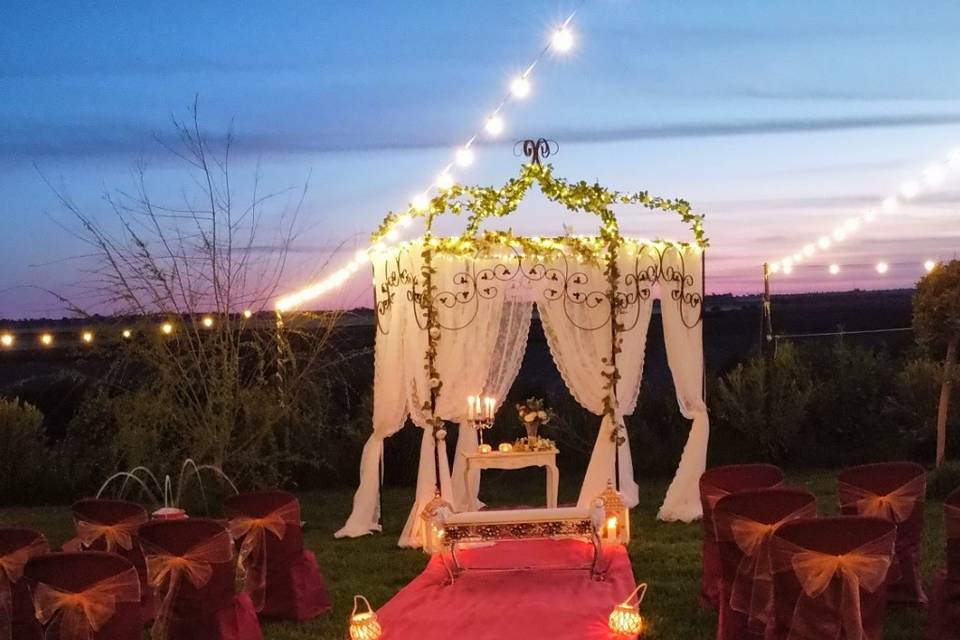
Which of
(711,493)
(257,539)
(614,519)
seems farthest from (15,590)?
(614,519)

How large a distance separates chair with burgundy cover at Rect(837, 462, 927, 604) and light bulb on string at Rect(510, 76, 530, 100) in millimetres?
3428

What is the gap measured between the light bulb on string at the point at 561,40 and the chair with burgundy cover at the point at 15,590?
4392mm

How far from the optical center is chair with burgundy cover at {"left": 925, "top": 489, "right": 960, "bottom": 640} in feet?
16.3

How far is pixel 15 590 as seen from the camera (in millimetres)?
5305

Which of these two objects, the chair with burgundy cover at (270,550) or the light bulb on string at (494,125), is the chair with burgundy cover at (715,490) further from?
the light bulb on string at (494,125)

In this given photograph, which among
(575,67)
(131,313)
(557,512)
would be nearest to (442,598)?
(557,512)

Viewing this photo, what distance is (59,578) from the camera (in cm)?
458

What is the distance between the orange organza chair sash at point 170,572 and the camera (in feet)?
17.0

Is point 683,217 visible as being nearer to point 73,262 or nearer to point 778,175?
point 778,175

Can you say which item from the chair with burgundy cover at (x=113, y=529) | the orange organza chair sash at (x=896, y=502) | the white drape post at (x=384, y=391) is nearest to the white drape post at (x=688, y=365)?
the white drape post at (x=384, y=391)

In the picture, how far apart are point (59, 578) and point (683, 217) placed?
20.8ft

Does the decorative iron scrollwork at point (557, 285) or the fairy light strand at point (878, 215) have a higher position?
the fairy light strand at point (878, 215)

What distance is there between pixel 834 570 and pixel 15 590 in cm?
401

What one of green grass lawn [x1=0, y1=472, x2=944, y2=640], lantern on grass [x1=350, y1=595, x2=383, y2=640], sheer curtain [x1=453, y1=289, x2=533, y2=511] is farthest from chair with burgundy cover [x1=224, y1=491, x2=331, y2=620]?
sheer curtain [x1=453, y1=289, x2=533, y2=511]
